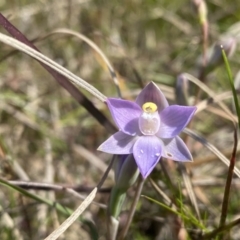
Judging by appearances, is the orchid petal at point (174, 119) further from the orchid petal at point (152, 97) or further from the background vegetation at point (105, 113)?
the background vegetation at point (105, 113)

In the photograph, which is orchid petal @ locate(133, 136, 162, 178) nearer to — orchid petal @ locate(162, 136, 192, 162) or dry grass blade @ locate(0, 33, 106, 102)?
orchid petal @ locate(162, 136, 192, 162)

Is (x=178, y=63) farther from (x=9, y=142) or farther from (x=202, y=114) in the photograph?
(x=9, y=142)

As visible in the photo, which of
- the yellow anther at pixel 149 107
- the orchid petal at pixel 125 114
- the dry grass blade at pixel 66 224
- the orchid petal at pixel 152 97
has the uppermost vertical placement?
the orchid petal at pixel 152 97

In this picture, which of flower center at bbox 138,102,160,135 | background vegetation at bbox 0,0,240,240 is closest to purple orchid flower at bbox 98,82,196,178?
flower center at bbox 138,102,160,135

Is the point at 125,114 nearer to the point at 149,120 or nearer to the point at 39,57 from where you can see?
the point at 149,120

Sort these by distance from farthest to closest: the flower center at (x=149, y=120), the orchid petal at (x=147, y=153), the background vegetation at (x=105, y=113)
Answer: the background vegetation at (x=105, y=113)
the flower center at (x=149, y=120)
the orchid petal at (x=147, y=153)

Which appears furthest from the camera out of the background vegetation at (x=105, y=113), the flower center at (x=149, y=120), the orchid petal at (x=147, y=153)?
the background vegetation at (x=105, y=113)

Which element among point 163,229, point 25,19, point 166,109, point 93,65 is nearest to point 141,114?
point 166,109

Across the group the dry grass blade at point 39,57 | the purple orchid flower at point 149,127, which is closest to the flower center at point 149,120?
the purple orchid flower at point 149,127
